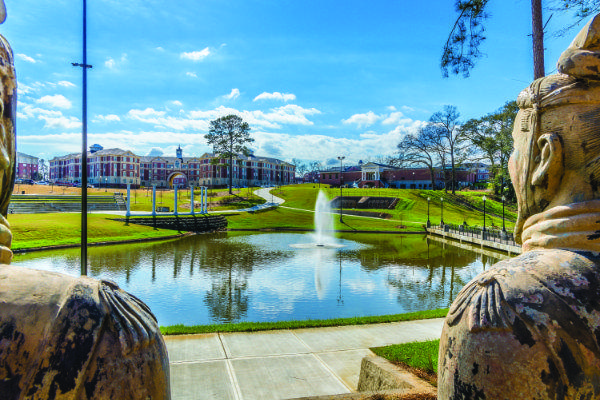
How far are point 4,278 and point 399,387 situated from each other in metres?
4.69

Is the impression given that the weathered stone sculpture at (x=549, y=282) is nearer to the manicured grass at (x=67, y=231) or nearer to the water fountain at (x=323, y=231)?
the water fountain at (x=323, y=231)

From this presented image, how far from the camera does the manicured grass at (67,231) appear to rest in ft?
78.7

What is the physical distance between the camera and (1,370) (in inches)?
55.1

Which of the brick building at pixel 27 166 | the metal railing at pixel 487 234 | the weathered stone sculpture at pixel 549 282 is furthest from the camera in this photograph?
the brick building at pixel 27 166

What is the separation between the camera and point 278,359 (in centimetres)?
706

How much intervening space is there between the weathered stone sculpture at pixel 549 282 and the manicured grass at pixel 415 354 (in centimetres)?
443

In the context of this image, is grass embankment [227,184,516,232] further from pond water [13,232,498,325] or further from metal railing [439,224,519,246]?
pond water [13,232,498,325]

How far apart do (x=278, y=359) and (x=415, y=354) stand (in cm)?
245

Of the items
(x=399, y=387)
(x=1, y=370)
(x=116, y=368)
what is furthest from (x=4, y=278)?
(x=399, y=387)

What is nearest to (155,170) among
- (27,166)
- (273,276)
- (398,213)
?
(27,166)

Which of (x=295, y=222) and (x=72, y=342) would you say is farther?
(x=295, y=222)

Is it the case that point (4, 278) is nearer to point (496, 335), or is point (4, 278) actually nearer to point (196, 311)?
point (496, 335)

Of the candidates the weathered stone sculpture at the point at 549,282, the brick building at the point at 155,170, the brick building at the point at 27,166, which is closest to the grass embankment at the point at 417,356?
the weathered stone sculpture at the point at 549,282

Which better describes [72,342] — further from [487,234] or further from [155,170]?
[155,170]
